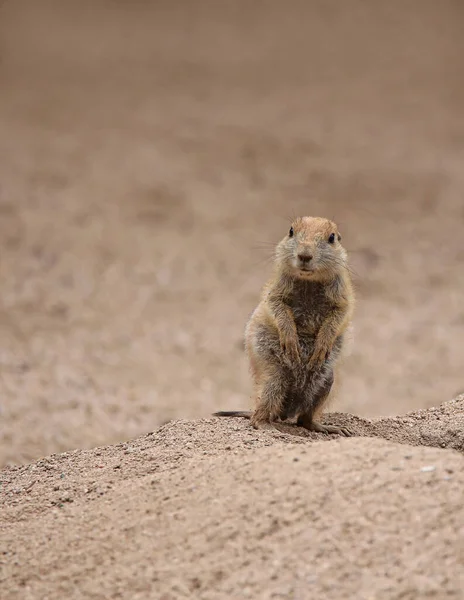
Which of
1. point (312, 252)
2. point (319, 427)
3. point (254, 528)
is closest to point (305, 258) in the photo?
point (312, 252)

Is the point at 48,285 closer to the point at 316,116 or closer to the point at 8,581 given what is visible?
the point at 316,116

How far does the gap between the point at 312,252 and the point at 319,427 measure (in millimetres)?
837

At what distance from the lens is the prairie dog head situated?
4125 mm

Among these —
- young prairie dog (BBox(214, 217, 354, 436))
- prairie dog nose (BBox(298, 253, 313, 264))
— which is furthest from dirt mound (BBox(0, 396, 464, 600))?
prairie dog nose (BBox(298, 253, 313, 264))

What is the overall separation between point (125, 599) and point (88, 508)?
73 centimetres

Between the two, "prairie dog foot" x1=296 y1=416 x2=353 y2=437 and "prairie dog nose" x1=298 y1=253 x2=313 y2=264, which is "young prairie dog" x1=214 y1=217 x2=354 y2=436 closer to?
"prairie dog foot" x1=296 y1=416 x2=353 y2=437

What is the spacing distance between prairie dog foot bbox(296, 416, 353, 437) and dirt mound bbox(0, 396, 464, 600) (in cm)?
59

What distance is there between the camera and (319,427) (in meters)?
4.36

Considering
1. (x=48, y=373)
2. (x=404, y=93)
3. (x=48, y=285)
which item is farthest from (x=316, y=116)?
(x=48, y=373)

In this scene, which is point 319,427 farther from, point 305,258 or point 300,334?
point 305,258

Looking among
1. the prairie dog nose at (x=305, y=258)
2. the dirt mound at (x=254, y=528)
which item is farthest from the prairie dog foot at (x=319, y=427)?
the prairie dog nose at (x=305, y=258)

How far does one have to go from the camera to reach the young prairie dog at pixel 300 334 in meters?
4.27

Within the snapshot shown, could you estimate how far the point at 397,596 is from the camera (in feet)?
8.16

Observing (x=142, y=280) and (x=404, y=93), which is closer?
(x=142, y=280)
